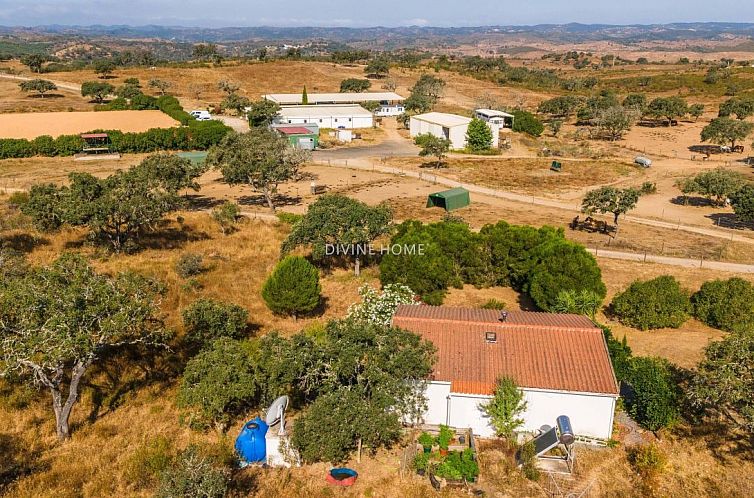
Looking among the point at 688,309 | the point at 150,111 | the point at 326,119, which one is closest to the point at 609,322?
the point at 688,309

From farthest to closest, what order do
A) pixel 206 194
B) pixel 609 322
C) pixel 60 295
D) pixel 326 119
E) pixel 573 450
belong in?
pixel 326 119 < pixel 206 194 < pixel 609 322 < pixel 573 450 < pixel 60 295

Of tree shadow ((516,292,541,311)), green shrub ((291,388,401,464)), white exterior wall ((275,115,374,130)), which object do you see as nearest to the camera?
green shrub ((291,388,401,464))

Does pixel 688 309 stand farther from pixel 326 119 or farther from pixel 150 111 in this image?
pixel 150 111

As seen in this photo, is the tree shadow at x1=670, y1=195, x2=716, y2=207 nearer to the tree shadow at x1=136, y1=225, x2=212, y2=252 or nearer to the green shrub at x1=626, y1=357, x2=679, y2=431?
the green shrub at x1=626, y1=357, x2=679, y2=431

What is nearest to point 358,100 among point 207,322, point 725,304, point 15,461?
point 725,304

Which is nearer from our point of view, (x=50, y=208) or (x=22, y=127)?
(x=50, y=208)

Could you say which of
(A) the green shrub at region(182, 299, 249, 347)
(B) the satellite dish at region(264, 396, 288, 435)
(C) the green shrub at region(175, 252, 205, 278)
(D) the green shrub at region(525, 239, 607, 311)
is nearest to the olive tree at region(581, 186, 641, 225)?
(D) the green shrub at region(525, 239, 607, 311)
